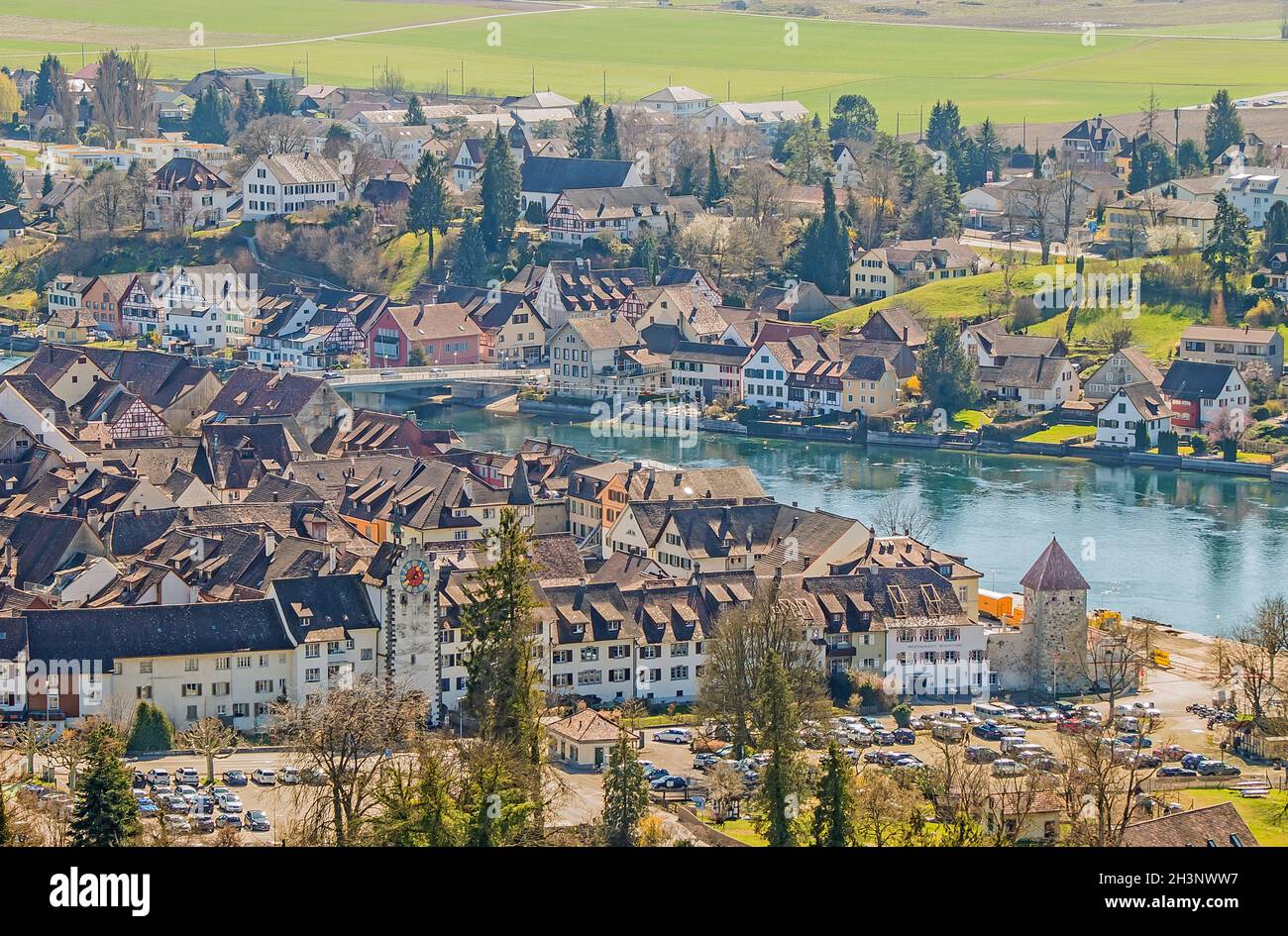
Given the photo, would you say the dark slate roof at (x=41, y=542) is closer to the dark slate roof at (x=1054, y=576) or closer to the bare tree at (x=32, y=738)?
the bare tree at (x=32, y=738)

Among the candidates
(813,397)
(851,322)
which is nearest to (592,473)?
(813,397)

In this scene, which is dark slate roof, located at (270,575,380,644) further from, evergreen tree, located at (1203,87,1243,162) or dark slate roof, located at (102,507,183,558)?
evergreen tree, located at (1203,87,1243,162)

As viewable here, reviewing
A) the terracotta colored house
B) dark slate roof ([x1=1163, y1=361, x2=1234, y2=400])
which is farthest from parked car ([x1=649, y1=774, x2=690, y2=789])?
the terracotta colored house

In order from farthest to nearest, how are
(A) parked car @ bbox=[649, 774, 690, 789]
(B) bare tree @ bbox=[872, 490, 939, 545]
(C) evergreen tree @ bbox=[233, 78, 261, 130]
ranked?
(C) evergreen tree @ bbox=[233, 78, 261, 130] → (B) bare tree @ bbox=[872, 490, 939, 545] → (A) parked car @ bbox=[649, 774, 690, 789]

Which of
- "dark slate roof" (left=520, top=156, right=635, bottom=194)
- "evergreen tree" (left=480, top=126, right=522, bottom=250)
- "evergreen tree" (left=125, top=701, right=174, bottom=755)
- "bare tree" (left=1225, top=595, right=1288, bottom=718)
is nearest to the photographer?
"evergreen tree" (left=125, top=701, right=174, bottom=755)
